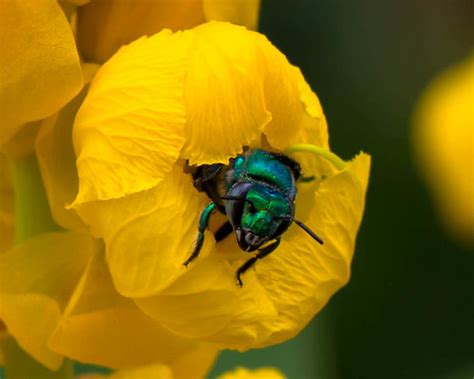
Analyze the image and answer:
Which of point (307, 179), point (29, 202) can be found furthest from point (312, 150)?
point (29, 202)

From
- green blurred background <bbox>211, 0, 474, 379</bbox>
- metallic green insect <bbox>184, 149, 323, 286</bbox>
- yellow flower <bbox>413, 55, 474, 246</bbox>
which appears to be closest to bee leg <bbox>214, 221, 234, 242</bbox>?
metallic green insect <bbox>184, 149, 323, 286</bbox>

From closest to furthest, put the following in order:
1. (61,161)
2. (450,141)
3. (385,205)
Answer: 1. (61,161)
2. (385,205)
3. (450,141)

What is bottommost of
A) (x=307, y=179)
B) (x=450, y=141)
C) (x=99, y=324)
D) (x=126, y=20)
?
(x=450, y=141)

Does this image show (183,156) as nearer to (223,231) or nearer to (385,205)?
(223,231)

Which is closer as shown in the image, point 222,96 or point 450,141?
point 222,96

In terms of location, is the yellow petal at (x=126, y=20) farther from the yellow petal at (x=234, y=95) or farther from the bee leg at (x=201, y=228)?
the bee leg at (x=201, y=228)

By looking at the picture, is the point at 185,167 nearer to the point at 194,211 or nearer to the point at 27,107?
the point at 194,211
